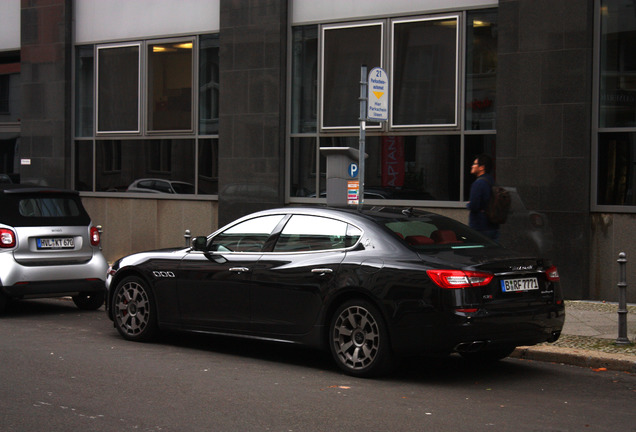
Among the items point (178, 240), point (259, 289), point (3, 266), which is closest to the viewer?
point (259, 289)

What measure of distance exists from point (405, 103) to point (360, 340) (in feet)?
25.1

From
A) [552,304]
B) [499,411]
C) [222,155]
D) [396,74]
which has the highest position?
[396,74]

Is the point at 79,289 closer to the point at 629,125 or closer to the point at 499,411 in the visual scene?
the point at 499,411

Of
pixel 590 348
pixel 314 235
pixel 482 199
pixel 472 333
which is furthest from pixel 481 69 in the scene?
pixel 472 333

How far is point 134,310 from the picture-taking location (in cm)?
925

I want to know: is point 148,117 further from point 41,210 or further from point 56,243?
point 56,243

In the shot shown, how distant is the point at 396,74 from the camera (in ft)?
47.6

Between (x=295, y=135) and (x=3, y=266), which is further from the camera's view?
(x=295, y=135)

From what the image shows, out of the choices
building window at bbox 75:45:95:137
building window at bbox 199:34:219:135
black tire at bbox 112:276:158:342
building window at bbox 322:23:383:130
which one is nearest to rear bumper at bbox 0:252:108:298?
black tire at bbox 112:276:158:342

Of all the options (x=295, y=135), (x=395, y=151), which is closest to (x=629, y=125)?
(x=395, y=151)

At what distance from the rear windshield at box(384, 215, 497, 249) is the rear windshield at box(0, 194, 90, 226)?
5368 mm

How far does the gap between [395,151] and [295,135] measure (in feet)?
6.77

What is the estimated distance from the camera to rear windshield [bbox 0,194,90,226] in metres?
11.0

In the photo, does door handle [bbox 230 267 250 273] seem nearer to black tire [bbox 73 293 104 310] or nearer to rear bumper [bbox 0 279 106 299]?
rear bumper [bbox 0 279 106 299]
